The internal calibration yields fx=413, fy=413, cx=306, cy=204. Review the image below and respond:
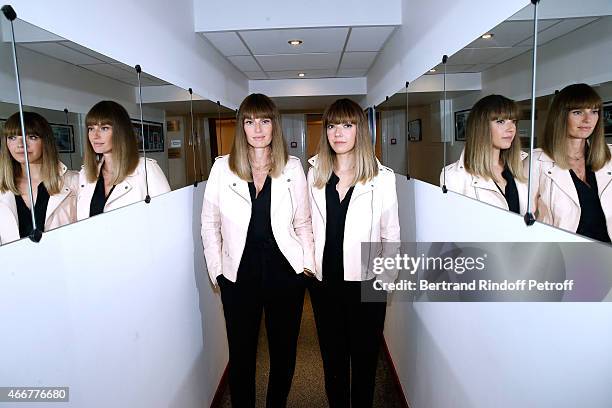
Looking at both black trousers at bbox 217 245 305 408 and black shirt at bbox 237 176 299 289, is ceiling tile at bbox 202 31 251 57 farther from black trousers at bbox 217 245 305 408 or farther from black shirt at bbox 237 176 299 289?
black trousers at bbox 217 245 305 408

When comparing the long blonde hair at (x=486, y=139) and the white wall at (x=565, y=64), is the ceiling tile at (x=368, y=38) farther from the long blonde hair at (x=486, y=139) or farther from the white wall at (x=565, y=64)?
the white wall at (x=565, y=64)

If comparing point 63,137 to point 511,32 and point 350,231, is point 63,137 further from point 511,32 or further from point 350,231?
point 350,231

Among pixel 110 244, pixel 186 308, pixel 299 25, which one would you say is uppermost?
pixel 299 25

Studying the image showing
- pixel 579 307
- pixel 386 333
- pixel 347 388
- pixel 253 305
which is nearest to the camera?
pixel 579 307

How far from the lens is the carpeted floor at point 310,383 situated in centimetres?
290

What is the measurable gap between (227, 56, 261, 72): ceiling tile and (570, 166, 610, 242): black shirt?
3.50 metres

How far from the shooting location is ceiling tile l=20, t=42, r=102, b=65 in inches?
42.0

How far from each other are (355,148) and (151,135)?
1.04m

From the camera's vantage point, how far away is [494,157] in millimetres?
1221

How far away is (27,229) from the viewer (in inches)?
39.6

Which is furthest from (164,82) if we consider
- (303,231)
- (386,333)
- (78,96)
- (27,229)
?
(386,333)

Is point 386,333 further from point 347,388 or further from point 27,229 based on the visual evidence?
point 27,229

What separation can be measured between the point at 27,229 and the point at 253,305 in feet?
4.66

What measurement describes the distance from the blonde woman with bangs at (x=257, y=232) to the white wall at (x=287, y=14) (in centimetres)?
100
